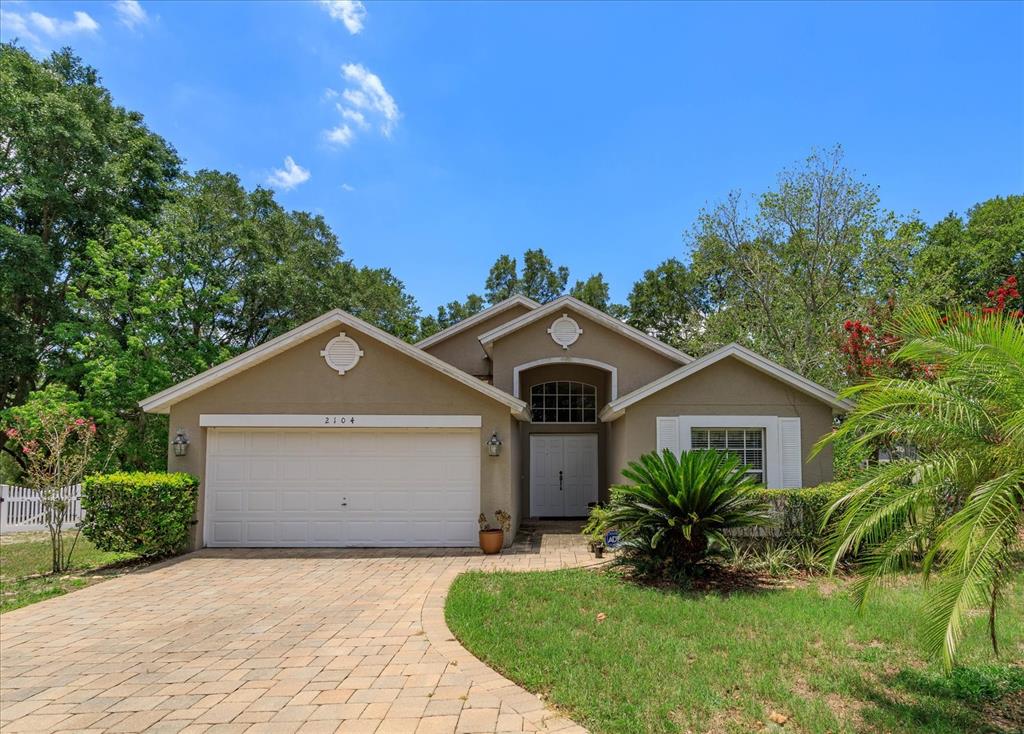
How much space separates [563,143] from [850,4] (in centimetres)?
857

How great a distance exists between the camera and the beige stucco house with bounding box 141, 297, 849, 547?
456 inches

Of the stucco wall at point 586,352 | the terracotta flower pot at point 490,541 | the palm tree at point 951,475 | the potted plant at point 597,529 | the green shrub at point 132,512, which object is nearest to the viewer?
the palm tree at point 951,475

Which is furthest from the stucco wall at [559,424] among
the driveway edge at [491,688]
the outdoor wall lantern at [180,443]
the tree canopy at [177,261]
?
the driveway edge at [491,688]

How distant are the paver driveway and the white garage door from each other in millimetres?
2274

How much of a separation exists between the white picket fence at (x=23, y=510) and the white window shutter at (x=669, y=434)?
15.0 meters

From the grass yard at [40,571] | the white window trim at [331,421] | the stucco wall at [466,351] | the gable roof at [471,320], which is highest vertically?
the gable roof at [471,320]

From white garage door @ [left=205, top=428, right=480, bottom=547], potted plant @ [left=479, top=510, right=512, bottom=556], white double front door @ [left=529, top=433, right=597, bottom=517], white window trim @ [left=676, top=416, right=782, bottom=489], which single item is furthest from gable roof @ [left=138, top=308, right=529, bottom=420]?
white double front door @ [left=529, top=433, right=597, bottom=517]

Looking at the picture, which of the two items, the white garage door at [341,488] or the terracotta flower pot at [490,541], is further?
the white garage door at [341,488]

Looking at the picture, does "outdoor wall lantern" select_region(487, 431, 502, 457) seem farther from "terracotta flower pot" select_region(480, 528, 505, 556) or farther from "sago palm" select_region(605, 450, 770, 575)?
"sago palm" select_region(605, 450, 770, 575)

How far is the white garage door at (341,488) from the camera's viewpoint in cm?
1161

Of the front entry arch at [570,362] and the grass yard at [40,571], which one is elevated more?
the front entry arch at [570,362]

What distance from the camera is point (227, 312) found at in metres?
25.3

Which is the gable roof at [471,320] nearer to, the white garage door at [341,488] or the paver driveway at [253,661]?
the white garage door at [341,488]

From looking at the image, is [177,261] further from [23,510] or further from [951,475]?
[951,475]
